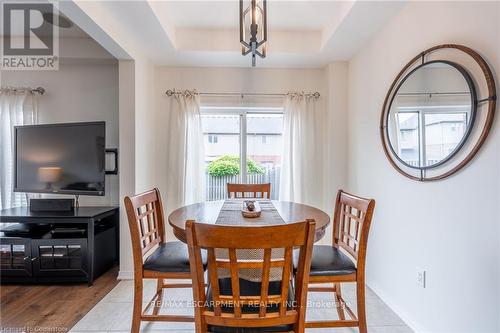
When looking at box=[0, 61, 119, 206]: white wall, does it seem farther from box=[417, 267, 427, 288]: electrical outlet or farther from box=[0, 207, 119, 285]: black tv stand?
box=[417, 267, 427, 288]: electrical outlet

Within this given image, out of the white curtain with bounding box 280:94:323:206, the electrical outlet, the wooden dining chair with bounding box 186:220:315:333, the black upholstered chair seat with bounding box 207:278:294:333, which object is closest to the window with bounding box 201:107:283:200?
the white curtain with bounding box 280:94:323:206

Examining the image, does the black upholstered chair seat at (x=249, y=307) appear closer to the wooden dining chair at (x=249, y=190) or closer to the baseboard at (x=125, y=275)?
the wooden dining chair at (x=249, y=190)

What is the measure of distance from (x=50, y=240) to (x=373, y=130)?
3.20 meters

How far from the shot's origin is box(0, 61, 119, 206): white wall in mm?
3045

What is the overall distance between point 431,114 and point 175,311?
2.33 m

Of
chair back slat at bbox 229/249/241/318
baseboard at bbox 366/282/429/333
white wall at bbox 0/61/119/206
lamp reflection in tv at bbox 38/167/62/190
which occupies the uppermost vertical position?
white wall at bbox 0/61/119/206

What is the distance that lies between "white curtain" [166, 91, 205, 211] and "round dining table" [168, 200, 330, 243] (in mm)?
972

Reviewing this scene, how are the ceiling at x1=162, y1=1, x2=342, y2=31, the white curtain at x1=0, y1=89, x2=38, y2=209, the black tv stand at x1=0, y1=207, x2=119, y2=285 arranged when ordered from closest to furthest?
the ceiling at x1=162, y1=1, x2=342, y2=31 < the black tv stand at x1=0, y1=207, x2=119, y2=285 < the white curtain at x1=0, y1=89, x2=38, y2=209

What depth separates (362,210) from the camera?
159cm

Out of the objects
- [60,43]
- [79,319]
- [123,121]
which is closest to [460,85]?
[123,121]

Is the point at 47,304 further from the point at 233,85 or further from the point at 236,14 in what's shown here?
the point at 236,14

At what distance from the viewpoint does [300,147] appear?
10.3ft

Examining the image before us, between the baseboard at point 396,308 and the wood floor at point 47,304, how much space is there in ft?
8.02

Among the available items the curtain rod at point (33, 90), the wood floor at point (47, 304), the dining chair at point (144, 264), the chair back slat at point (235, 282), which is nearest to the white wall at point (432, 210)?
the chair back slat at point (235, 282)
